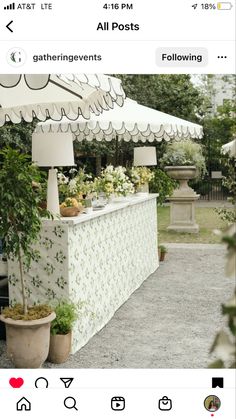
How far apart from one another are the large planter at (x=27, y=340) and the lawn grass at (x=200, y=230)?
17.4 ft

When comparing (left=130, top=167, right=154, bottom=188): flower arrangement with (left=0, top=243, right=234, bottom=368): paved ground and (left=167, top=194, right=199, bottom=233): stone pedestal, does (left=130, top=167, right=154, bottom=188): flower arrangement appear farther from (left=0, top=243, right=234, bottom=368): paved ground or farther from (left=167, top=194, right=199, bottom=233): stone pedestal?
(left=167, top=194, right=199, bottom=233): stone pedestal

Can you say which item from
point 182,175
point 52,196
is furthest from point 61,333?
point 182,175

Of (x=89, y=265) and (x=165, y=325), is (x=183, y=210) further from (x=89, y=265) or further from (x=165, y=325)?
(x=89, y=265)

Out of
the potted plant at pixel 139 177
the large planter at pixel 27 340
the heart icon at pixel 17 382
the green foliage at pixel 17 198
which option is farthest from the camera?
the potted plant at pixel 139 177

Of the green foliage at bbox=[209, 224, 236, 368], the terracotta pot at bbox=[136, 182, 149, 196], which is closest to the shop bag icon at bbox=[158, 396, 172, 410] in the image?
the green foliage at bbox=[209, 224, 236, 368]

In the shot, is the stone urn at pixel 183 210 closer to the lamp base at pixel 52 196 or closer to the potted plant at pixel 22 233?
the lamp base at pixel 52 196

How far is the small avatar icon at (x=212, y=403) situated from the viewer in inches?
73.6

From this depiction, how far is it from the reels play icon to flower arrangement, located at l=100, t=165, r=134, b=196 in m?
4.66

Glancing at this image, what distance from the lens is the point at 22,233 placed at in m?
4.12

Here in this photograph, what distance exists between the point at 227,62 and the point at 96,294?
12.6 feet

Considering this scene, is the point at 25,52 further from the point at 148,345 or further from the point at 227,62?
the point at 148,345

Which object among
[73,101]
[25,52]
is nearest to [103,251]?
[73,101]

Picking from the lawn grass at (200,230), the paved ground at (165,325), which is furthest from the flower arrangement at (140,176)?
the lawn grass at (200,230)

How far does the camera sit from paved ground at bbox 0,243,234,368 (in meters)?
4.64
